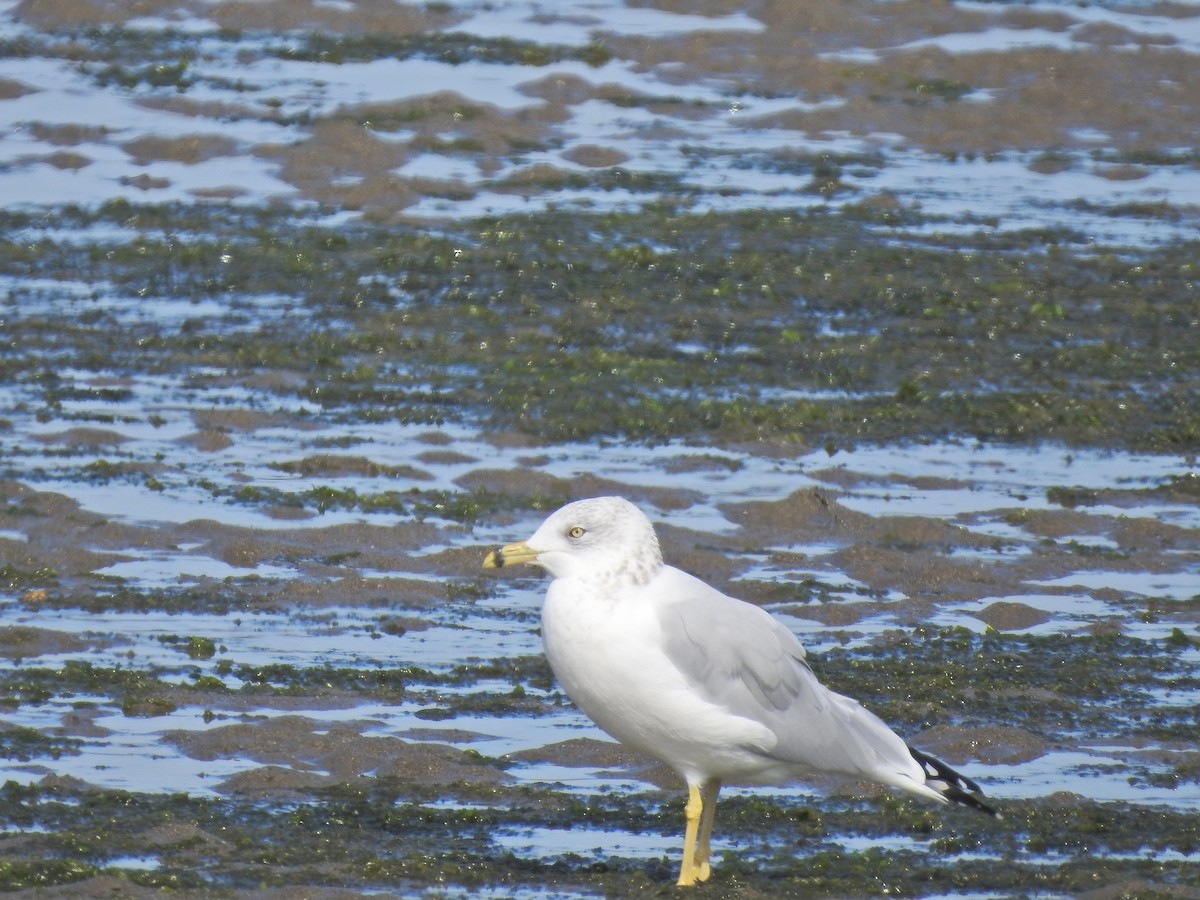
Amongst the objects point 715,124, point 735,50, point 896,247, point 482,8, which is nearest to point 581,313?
point 896,247

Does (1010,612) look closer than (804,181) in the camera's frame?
Yes

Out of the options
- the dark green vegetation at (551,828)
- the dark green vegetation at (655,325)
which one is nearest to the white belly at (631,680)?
the dark green vegetation at (551,828)

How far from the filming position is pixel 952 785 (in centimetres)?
559

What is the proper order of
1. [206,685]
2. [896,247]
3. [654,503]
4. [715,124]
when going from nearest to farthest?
[206,685] → [654,503] → [896,247] → [715,124]

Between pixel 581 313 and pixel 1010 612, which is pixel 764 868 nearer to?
pixel 1010 612

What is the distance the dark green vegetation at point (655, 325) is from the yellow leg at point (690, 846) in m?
3.70

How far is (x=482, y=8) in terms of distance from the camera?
Result: 18953 millimetres

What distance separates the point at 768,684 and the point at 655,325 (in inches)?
252

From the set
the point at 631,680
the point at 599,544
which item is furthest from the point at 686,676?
the point at 599,544

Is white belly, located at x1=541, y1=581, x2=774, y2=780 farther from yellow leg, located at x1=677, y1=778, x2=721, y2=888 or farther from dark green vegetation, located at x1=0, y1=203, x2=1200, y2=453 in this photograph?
dark green vegetation, located at x1=0, y1=203, x2=1200, y2=453

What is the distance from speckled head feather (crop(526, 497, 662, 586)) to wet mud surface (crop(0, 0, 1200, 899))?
29.5 inches

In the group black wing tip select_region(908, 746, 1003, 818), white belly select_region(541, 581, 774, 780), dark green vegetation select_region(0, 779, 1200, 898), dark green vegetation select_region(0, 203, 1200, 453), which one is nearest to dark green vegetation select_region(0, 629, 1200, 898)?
dark green vegetation select_region(0, 779, 1200, 898)

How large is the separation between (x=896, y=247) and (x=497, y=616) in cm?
641

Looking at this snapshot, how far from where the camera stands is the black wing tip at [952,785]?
5562 mm
